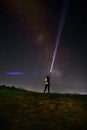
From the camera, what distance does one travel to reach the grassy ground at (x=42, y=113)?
702 inches

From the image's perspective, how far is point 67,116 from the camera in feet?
65.7

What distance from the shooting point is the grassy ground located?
17.8 meters

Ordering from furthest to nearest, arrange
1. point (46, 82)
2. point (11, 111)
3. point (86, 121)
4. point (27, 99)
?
point (46, 82) → point (27, 99) → point (11, 111) → point (86, 121)

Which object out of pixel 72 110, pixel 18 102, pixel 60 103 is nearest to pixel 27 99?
pixel 18 102

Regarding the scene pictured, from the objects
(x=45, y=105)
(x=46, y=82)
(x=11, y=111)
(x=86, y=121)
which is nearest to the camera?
(x=86, y=121)

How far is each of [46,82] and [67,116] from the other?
11.9m

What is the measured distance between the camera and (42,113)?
20766 millimetres

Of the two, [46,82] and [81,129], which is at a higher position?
[46,82]

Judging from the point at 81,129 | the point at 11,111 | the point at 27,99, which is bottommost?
the point at 81,129

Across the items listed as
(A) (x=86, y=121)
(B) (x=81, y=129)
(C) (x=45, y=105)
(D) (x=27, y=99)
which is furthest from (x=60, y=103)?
(B) (x=81, y=129)

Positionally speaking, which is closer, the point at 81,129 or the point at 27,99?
the point at 81,129

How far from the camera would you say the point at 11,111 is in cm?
2109

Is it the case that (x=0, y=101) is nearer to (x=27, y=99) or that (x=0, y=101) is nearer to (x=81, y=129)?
(x=27, y=99)

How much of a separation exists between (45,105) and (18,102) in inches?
106
